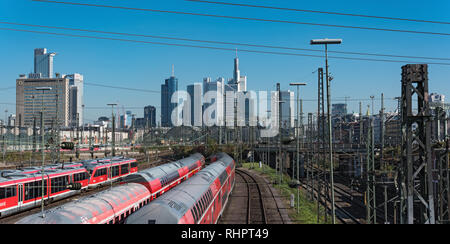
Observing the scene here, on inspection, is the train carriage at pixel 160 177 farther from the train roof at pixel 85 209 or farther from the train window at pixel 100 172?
the train window at pixel 100 172

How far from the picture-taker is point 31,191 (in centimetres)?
2530

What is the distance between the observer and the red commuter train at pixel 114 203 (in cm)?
1330

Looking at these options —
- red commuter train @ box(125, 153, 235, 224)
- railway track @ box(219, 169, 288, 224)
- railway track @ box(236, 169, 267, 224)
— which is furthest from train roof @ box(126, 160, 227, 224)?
railway track @ box(236, 169, 267, 224)

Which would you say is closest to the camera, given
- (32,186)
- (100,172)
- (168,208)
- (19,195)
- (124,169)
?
(168,208)

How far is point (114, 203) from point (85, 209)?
2.84 m

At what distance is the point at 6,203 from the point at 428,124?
24.1m

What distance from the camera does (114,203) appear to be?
1756 centimetres

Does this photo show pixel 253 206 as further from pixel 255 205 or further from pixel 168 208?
pixel 168 208

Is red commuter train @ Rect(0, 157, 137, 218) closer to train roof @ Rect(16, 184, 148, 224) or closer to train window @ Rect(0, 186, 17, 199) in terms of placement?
train window @ Rect(0, 186, 17, 199)

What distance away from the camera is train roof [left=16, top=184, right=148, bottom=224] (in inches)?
508

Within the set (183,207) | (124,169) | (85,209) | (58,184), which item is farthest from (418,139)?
(124,169)
